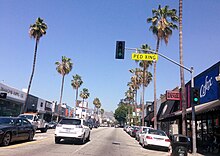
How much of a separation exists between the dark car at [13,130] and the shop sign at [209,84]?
11.9 metres

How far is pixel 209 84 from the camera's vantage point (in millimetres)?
19969

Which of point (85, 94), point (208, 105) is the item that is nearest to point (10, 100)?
point (208, 105)

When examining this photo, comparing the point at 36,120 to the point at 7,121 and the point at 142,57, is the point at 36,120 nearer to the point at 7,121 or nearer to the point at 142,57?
the point at 7,121

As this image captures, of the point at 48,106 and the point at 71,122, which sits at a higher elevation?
the point at 48,106

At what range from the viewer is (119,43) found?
1777 centimetres

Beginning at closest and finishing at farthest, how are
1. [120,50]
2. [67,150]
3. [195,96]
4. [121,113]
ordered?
[67,150], [195,96], [120,50], [121,113]

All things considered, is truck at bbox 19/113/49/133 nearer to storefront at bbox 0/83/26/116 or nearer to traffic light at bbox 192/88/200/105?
storefront at bbox 0/83/26/116

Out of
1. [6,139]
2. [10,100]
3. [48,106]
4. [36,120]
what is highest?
[48,106]

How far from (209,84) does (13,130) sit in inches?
547

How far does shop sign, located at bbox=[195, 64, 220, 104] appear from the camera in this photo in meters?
18.6

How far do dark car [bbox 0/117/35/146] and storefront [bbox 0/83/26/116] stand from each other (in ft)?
67.6

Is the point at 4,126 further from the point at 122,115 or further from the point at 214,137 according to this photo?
the point at 122,115

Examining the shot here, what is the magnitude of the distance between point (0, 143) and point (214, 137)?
552 inches

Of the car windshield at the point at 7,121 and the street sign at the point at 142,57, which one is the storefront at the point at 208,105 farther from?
the car windshield at the point at 7,121
